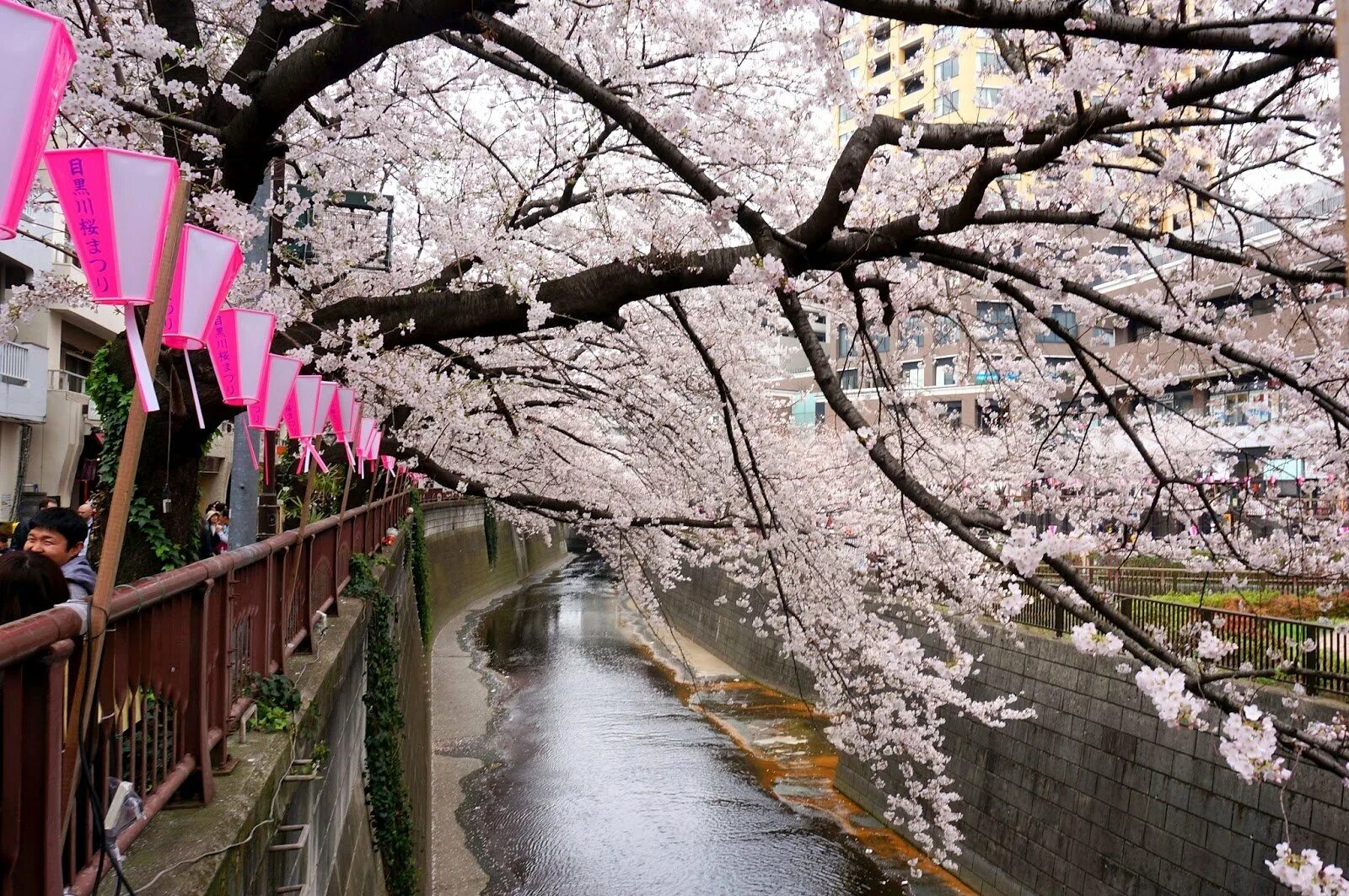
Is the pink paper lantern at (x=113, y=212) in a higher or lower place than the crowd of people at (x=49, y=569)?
higher

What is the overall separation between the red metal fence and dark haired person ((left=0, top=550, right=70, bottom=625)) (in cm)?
43

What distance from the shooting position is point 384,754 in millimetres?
8422

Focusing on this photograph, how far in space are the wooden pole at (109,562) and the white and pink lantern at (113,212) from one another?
838 mm

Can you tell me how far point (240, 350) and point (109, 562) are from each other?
284cm

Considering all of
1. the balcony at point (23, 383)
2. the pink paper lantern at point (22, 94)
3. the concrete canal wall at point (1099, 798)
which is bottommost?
the concrete canal wall at point (1099, 798)

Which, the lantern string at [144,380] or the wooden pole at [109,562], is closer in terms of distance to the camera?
the wooden pole at [109,562]

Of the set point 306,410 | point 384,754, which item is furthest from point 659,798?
point 306,410

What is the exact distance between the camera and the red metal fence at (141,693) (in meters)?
2.11

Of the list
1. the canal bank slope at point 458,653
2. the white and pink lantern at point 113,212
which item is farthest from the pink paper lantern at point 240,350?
the canal bank slope at point 458,653

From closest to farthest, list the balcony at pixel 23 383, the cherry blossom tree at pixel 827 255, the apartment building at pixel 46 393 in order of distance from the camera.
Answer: the cherry blossom tree at pixel 827 255 < the balcony at pixel 23 383 < the apartment building at pixel 46 393

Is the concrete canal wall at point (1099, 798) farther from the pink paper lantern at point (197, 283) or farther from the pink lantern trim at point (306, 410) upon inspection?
the pink paper lantern at point (197, 283)

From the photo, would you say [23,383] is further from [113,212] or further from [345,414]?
[113,212]

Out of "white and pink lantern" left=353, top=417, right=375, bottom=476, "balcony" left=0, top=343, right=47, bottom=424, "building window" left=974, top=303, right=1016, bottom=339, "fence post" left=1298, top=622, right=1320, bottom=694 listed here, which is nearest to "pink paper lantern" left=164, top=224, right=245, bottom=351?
"building window" left=974, top=303, right=1016, bottom=339

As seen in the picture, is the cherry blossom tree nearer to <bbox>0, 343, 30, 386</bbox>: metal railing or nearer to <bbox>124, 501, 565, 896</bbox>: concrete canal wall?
<bbox>124, 501, 565, 896</bbox>: concrete canal wall
